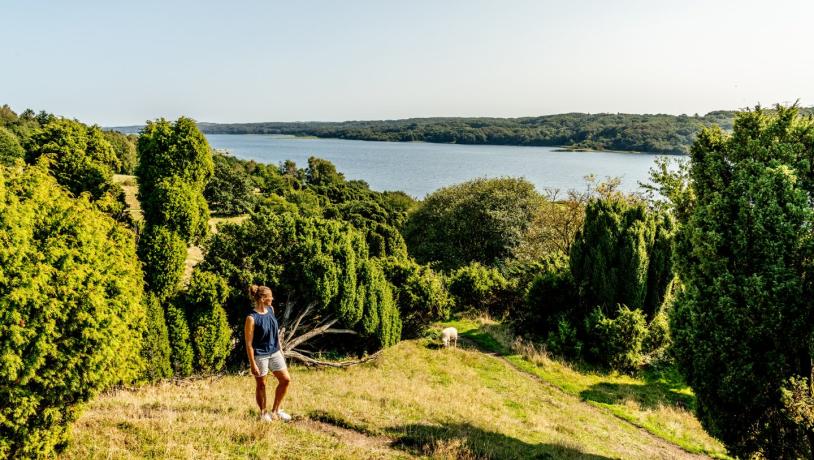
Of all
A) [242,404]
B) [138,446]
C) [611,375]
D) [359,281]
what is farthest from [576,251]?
[138,446]

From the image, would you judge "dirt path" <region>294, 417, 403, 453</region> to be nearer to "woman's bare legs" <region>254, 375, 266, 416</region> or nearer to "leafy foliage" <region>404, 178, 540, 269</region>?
"woman's bare legs" <region>254, 375, 266, 416</region>

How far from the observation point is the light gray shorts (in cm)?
787

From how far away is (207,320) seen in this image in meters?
12.8

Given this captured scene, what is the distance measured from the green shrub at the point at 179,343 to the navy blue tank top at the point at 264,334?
17.9 ft

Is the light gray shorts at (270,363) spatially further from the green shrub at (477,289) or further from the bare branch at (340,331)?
the green shrub at (477,289)

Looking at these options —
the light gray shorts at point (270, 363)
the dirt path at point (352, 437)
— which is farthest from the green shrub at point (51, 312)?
the dirt path at point (352, 437)

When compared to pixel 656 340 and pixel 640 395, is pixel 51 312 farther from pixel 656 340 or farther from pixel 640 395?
pixel 656 340

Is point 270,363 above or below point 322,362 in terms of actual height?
above

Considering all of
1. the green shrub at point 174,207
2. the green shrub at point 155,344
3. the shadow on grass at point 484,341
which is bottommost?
the shadow on grass at point 484,341

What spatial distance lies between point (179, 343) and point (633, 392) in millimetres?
14307

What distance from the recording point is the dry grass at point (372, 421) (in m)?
7.00

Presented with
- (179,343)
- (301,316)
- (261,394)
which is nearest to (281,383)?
(261,394)

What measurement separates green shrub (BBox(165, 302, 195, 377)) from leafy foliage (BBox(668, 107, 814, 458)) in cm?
1148

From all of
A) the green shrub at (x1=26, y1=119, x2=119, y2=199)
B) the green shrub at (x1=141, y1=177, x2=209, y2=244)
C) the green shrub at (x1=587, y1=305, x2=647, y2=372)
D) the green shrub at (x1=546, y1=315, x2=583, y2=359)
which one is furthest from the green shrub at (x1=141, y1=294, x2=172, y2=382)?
the green shrub at (x1=587, y1=305, x2=647, y2=372)
